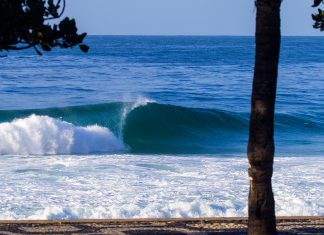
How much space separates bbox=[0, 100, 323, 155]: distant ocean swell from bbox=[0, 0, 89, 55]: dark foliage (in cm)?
1404

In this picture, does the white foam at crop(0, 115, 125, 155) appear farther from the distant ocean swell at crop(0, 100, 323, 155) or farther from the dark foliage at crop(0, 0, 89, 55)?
the dark foliage at crop(0, 0, 89, 55)

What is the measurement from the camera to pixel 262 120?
24.2 feet

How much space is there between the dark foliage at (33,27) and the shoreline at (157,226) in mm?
3410

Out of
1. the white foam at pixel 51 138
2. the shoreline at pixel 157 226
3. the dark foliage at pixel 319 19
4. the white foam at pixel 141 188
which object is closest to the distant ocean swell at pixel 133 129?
the white foam at pixel 51 138

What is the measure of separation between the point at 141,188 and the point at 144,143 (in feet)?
35.5

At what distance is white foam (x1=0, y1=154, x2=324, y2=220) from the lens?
12.3 meters

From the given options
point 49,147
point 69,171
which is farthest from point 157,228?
point 49,147

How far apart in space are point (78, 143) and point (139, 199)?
10497mm

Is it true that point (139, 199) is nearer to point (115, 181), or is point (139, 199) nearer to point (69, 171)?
point (115, 181)

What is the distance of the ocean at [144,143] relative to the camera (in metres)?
12.9

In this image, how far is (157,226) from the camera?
33.4ft

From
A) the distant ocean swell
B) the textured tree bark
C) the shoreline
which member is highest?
the textured tree bark

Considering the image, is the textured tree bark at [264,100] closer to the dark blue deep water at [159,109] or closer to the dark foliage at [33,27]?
the dark foliage at [33,27]

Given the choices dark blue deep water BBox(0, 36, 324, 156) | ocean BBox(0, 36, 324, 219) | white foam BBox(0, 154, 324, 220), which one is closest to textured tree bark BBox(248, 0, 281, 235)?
ocean BBox(0, 36, 324, 219)
